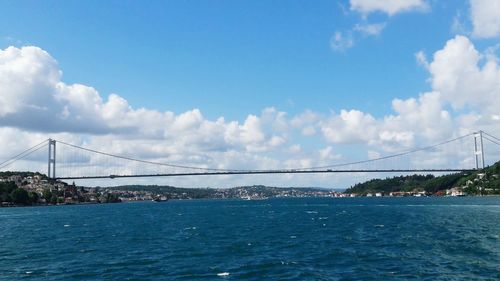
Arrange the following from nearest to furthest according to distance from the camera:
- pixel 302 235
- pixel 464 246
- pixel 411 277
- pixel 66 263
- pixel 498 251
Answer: pixel 411 277, pixel 66 263, pixel 498 251, pixel 464 246, pixel 302 235

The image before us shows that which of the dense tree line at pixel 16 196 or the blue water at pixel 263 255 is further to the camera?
the dense tree line at pixel 16 196

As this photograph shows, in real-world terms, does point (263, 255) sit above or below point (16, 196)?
below

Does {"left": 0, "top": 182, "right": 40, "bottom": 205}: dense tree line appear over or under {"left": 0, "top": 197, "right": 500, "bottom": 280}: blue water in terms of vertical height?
over

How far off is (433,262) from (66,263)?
24.8m

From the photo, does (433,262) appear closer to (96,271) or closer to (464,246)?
(464,246)

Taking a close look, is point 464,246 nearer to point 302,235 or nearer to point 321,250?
point 321,250

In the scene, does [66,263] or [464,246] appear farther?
[464,246]

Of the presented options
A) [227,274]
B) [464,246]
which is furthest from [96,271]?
[464,246]

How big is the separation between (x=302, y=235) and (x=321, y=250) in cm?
1190

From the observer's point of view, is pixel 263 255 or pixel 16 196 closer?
pixel 263 255

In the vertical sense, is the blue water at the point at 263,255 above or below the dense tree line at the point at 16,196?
below

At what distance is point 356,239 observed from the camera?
152ft

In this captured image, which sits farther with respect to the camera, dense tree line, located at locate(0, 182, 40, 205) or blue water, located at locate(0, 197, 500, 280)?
dense tree line, located at locate(0, 182, 40, 205)

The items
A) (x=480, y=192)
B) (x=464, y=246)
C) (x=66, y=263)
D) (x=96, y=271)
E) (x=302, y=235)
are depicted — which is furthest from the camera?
(x=480, y=192)
